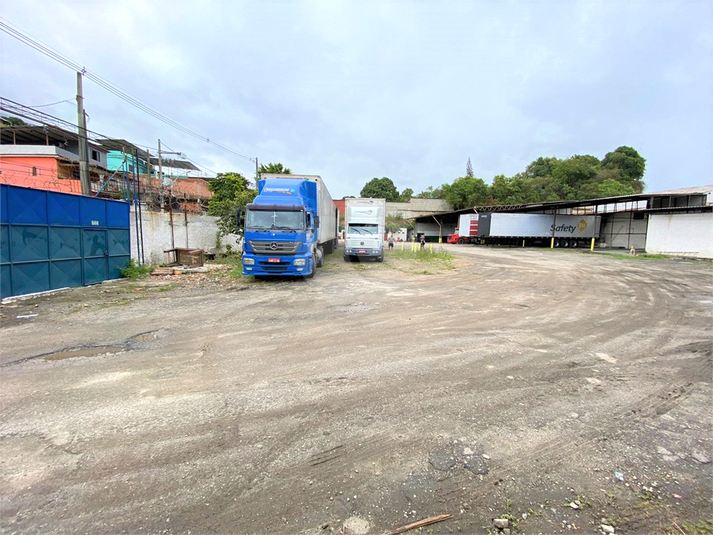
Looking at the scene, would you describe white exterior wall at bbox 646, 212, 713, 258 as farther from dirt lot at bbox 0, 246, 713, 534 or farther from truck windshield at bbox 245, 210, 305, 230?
truck windshield at bbox 245, 210, 305, 230

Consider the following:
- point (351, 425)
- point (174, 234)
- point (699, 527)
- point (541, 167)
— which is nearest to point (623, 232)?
point (541, 167)

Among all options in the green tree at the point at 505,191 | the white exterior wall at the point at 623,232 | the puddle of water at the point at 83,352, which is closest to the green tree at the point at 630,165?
the green tree at the point at 505,191

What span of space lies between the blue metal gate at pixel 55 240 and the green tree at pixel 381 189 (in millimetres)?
82438

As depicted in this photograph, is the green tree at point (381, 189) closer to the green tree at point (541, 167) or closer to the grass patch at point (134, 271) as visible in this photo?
the green tree at point (541, 167)

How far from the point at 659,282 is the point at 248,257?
16.5 meters

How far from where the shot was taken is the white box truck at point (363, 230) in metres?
19.6

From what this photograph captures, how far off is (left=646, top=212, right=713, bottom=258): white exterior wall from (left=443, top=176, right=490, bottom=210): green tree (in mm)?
35997

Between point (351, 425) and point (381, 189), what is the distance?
92.8m

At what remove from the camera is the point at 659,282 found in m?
13.6

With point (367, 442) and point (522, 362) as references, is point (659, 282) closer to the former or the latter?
point (522, 362)

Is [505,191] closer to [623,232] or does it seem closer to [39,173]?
[623,232]

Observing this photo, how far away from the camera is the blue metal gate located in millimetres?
8836

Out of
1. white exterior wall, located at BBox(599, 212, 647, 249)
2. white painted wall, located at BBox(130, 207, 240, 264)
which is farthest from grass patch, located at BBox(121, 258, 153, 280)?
white exterior wall, located at BBox(599, 212, 647, 249)

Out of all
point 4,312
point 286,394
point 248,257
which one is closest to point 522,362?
point 286,394
